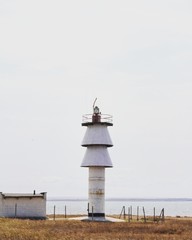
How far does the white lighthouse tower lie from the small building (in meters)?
4.71

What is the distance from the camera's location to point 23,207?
54531 millimetres

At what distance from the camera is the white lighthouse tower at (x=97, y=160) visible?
5388cm

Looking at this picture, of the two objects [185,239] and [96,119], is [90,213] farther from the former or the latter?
[185,239]

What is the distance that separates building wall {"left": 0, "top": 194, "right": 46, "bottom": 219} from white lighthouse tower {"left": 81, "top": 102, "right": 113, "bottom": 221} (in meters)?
4.71

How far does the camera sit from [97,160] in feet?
177

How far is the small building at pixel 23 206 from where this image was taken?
54156 mm

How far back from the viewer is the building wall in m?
54.2

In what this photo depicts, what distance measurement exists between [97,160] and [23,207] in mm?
8225

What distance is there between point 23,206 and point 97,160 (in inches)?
322

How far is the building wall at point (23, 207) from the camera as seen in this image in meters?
54.2

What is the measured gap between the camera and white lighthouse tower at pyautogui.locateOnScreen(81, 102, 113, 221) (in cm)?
5388

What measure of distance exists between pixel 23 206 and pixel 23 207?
0.09 m

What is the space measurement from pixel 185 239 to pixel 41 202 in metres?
26.0

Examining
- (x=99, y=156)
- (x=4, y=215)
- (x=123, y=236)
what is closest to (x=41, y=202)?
(x=4, y=215)
